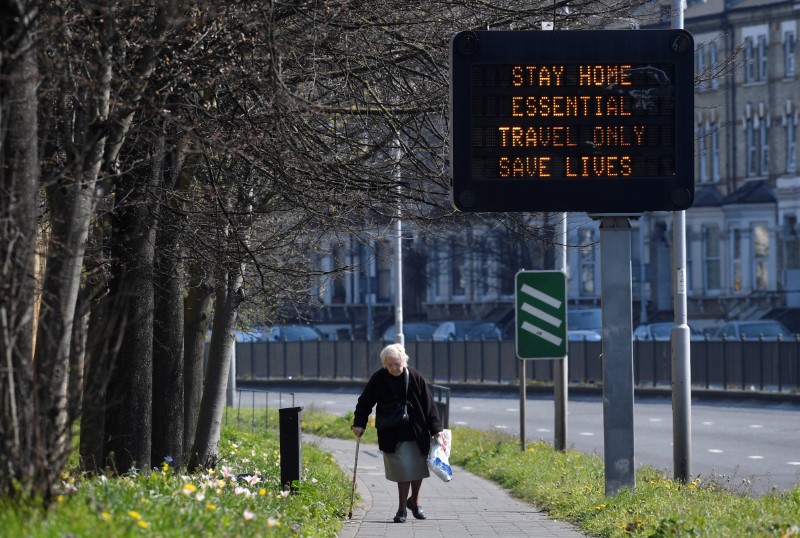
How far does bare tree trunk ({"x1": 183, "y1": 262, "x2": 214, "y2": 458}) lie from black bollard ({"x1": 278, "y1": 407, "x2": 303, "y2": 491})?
13.0ft

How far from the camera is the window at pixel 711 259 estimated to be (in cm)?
6581

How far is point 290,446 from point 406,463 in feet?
3.85

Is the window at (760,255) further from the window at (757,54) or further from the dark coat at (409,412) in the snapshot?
the dark coat at (409,412)

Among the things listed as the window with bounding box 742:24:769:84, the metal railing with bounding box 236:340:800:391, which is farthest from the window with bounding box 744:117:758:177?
the metal railing with bounding box 236:340:800:391

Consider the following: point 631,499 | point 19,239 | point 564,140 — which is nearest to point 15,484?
point 19,239

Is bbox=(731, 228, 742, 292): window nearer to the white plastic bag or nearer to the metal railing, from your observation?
the metal railing

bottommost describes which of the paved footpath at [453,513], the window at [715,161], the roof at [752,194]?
the paved footpath at [453,513]

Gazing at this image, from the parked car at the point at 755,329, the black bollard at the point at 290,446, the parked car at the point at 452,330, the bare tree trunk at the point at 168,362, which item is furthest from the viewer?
the parked car at the point at 452,330

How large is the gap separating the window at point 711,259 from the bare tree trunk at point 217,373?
50760 mm

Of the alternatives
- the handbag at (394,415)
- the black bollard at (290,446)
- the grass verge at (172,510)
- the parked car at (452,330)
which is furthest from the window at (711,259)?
the black bollard at (290,446)

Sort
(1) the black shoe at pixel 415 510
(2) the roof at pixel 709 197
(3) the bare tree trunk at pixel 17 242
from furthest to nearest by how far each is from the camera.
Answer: (2) the roof at pixel 709 197, (1) the black shoe at pixel 415 510, (3) the bare tree trunk at pixel 17 242

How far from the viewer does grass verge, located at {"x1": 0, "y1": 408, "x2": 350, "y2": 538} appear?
6453 mm

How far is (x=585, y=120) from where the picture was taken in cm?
1091

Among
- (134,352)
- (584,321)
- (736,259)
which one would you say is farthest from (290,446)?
(736,259)
